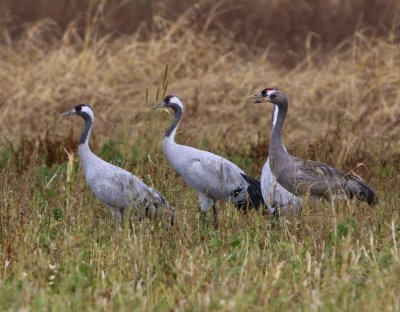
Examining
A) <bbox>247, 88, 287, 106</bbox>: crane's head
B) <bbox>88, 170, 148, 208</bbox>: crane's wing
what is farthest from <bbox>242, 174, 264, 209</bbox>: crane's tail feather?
<bbox>88, 170, 148, 208</bbox>: crane's wing

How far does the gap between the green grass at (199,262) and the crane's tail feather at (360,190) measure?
1.44ft

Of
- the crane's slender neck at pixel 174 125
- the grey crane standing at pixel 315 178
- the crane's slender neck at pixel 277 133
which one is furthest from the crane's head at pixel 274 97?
the crane's slender neck at pixel 174 125

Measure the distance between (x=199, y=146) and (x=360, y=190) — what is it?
3038 mm

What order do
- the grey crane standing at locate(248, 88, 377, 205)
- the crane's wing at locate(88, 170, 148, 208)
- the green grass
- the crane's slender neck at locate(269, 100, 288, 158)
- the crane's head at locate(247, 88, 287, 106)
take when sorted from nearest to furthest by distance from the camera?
the green grass
the crane's wing at locate(88, 170, 148, 208)
the grey crane standing at locate(248, 88, 377, 205)
the crane's slender neck at locate(269, 100, 288, 158)
the crane's head at locate(247, 88, 287, 106)

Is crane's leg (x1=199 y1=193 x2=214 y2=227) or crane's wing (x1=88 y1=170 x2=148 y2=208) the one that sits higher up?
crane's wing (x1=88 y1=170 x2=148 y2=208)

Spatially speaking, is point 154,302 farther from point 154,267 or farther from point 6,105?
point 6,105

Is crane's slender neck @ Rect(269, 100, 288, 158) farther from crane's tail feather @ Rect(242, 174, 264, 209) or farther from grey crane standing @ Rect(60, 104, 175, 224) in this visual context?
grey crane standing @ Rect(60, 104, 175, 224)

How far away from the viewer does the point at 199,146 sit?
11062 mm

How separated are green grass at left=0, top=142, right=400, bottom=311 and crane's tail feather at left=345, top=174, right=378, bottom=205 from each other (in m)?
0.44

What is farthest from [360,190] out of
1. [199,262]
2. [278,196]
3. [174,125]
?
[199,262]

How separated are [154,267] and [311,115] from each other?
729cm

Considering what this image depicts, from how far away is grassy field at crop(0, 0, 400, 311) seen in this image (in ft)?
18.5

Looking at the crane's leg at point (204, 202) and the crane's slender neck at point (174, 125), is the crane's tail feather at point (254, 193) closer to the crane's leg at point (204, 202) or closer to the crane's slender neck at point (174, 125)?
the crane's leg at point (204, 202)

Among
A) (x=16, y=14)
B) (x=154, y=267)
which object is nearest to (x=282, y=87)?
(x=16, y=14)
